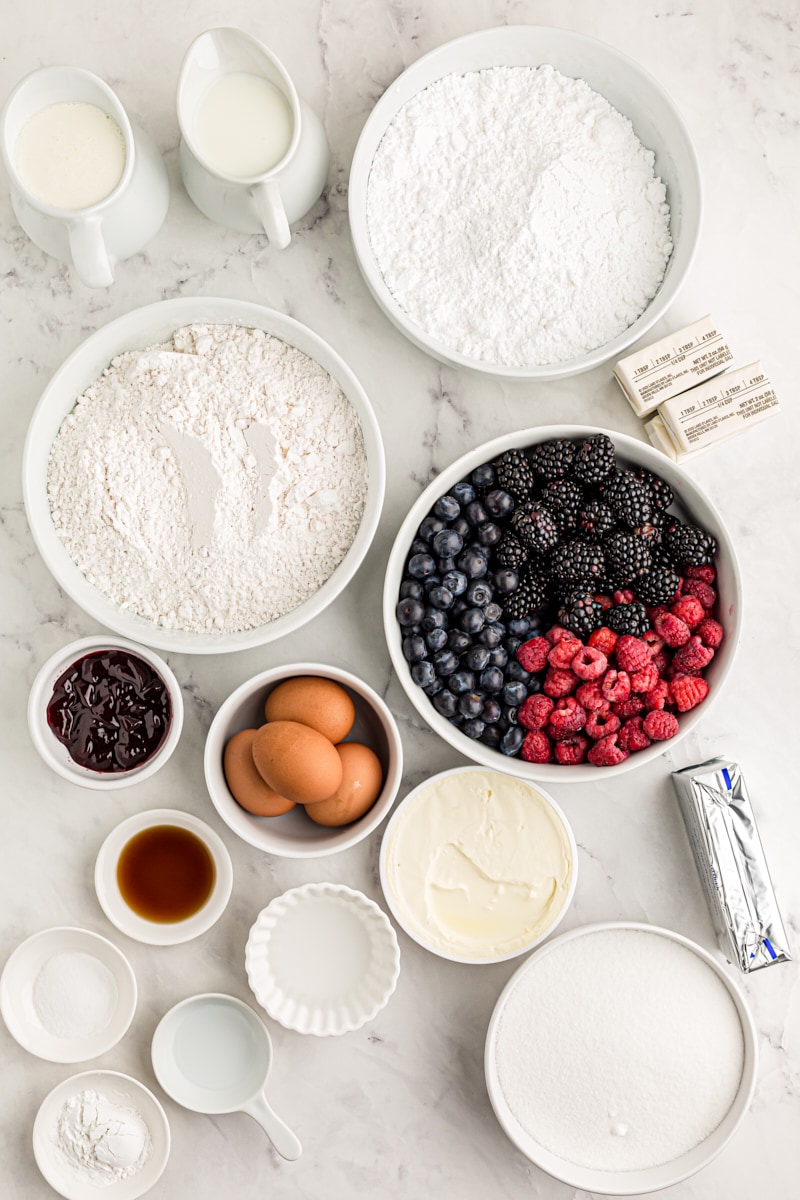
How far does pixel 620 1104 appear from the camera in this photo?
1.32m

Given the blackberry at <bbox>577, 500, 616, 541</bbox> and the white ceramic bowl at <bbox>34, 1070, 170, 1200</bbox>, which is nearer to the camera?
the blackberry at <bbox>577, 500, 616, 541</bbox>

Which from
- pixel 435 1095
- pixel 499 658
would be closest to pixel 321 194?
pixel 499 658

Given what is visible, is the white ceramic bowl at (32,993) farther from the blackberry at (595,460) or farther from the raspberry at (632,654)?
the blackberry at (595,460)

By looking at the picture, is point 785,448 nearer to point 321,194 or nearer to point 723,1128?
point 321,194

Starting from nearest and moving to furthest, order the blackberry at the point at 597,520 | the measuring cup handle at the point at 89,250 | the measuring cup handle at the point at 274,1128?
the measuring cup handle at the point at 89,250 → the blackberry at the point at 597,520 → the measuring cup handle at the point at 274,1128

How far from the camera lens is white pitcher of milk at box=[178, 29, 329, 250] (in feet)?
3.79

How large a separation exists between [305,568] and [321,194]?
2.02 ft

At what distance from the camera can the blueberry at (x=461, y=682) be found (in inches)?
48.6

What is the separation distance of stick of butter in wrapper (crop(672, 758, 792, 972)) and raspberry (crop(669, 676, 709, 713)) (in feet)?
0.48

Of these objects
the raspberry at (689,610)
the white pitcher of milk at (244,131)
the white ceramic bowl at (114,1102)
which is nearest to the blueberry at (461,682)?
the raspberry at (689,610)

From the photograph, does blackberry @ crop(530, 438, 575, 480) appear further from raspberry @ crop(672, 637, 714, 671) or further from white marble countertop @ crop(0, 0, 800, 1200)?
raspberry @ crop(672, 637, 714, 671)

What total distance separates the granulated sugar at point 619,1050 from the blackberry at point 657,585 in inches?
21.6

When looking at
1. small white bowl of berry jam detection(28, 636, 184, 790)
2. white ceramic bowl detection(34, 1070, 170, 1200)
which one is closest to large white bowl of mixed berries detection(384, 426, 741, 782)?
small white bowl of berry jam detection(28, 636, 184, 790)

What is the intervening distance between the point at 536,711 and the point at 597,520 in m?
0.30
